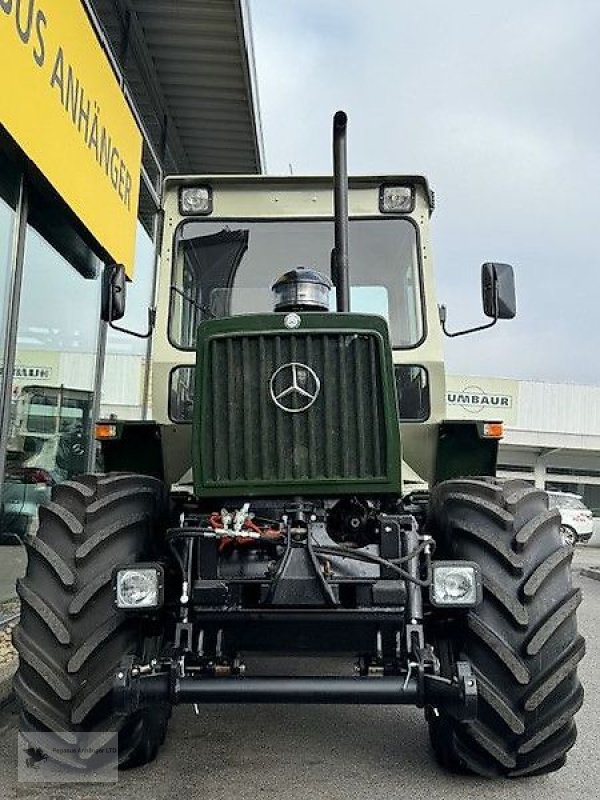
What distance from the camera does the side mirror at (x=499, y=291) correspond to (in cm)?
467

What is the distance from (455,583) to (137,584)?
4.14 feet

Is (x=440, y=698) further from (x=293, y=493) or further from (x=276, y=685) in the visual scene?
(x=293, y=493)

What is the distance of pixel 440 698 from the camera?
3.31m

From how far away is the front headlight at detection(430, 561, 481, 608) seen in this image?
11.4ft

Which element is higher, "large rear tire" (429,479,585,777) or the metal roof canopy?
the metal roof canopy

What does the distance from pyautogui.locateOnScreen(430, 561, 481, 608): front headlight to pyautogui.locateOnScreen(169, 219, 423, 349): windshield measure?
1764 millimetres

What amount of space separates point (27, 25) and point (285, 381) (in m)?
3.54

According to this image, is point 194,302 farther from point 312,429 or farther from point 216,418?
point 312,429

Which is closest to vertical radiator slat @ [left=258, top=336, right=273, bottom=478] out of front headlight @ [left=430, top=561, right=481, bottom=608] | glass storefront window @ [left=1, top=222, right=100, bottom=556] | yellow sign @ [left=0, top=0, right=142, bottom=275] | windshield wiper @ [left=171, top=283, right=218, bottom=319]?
front headlight @ [left=430, top=561, right=481, bottom=608]

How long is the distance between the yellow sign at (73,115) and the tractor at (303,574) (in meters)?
2.52

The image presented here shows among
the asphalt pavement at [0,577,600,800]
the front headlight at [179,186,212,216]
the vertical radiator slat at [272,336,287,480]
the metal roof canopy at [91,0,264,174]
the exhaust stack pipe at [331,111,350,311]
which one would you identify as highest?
the metal roof canopy at [91,0,264,174]

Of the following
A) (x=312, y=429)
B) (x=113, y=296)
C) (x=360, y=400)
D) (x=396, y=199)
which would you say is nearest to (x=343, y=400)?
(x=360, y=400)

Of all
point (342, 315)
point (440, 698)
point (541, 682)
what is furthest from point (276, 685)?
point (342, 315)

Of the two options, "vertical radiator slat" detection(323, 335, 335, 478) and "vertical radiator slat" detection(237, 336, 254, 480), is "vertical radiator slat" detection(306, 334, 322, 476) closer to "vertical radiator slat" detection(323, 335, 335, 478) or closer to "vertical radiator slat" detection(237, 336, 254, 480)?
"vertical radiator slat" detection(323, 335, 335, 478)
